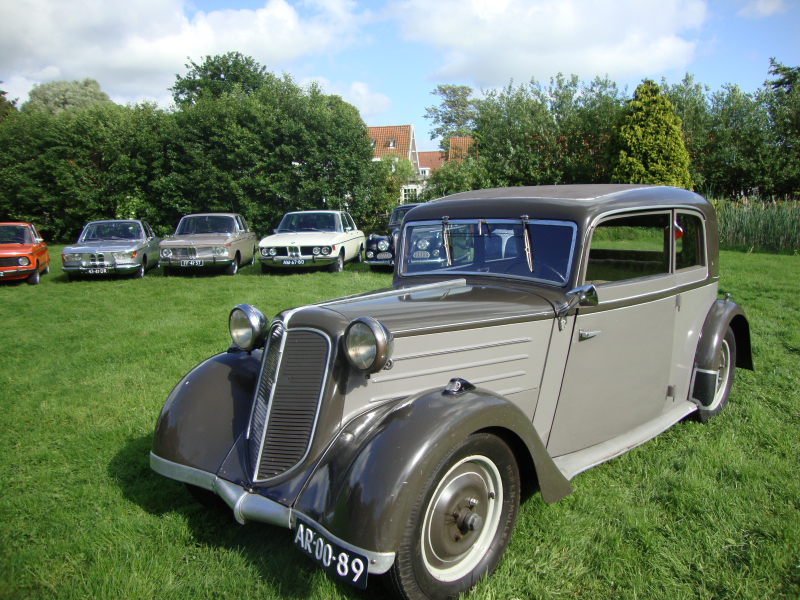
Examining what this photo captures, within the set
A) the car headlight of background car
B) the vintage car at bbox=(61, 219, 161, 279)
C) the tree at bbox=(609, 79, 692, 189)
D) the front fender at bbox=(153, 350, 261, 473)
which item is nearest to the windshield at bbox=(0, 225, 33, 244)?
the vintage car at bbox=(61, 219, 161, 279)

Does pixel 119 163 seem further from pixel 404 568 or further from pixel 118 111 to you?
pixel 404 568

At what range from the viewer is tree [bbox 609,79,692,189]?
51.5 feet

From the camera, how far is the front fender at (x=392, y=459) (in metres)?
1.99

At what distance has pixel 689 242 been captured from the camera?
4.03 m

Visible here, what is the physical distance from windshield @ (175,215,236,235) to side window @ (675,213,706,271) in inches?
466

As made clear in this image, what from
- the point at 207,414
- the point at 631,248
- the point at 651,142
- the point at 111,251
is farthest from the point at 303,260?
the point at 651,142

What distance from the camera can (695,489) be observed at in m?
3.13

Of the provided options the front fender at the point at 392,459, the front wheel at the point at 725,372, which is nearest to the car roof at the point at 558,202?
the front wheel at the point at 725,372

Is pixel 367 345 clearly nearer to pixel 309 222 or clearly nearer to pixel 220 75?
pixel 309 222

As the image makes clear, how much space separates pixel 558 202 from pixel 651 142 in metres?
14.7

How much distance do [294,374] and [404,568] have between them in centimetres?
100

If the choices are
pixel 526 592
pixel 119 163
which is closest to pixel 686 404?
pixel 526 592

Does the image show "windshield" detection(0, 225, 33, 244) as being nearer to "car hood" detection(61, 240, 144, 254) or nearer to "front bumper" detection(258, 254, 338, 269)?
"car hood" detection(61, 240, 144, 254)

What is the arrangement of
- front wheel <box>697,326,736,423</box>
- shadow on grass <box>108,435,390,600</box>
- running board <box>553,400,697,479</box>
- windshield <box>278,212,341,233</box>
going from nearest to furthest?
shadow on grass <box>108,435,390,600</box>
running board <box>553,400,697,479</box>
front wheel <box>697,326,736,423</box>
windshield <box>278,212,341,233</box>
